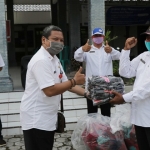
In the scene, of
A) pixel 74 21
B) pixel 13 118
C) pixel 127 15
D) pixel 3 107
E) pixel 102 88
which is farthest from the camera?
pixel 127 15

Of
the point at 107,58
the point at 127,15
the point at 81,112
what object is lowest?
the point at 81,112

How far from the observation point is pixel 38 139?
261cm

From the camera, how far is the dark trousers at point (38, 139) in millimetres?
2586

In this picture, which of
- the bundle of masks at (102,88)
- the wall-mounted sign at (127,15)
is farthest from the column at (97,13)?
the wall-mounted sign at (127,15)

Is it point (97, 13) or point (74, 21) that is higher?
point (74, 21)

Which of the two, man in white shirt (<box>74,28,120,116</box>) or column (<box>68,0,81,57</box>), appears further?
column (<box>68,0,81,57</box>)

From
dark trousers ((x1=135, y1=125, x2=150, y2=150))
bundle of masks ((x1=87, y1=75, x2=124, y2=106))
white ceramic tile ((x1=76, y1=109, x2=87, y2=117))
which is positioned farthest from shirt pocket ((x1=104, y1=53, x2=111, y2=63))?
dark trousers ((x1=135, y1=125, x2=150, y2=150))

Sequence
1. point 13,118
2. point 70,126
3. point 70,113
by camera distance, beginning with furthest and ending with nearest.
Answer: point 70,113 → point 13,118 → point 70,126

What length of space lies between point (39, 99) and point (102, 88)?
655 millimetres

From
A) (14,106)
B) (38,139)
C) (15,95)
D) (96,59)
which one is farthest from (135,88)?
(15,95)

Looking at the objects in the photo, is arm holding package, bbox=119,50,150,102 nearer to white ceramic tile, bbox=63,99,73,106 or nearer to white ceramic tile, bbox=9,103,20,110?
white ceramic tile, bbox=63,99,73,106

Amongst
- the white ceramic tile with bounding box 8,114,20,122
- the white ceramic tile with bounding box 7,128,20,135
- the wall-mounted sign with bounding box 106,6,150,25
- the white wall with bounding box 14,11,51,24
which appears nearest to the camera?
the white ceramic tile with bounding box 7,128,20,135

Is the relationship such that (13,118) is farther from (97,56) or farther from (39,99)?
(39,99)

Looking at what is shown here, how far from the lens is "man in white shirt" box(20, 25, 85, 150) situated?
8.09ft
